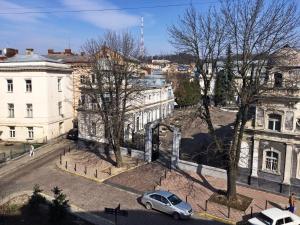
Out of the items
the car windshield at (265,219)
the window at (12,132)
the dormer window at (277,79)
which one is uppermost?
the dormer window at (277,79)

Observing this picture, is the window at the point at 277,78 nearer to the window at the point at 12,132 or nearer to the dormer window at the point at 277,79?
the dormer window at the point at 277,79

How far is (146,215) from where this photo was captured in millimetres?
22328

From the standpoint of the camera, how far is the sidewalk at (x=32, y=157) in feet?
106

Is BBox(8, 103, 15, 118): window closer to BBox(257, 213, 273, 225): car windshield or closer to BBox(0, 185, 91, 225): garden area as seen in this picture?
BBox(0, 185, 91, 225): garden area

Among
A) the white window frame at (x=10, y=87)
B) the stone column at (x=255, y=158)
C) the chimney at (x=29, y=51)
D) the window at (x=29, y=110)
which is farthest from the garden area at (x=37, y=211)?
the chimney at (x=29, y=51)

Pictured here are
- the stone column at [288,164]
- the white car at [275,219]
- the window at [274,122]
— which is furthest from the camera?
the window at [274,122]

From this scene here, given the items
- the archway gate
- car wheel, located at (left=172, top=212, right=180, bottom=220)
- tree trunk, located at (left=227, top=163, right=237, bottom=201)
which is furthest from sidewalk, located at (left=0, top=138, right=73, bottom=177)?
tree trunk, located at (left=227, top=163, right=237, bottom=201)

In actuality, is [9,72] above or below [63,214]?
above

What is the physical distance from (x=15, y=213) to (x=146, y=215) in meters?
8.74

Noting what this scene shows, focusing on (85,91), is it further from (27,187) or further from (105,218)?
(105,218)

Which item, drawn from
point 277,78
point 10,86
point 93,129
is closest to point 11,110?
point 10,86

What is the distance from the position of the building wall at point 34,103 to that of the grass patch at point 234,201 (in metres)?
26.4

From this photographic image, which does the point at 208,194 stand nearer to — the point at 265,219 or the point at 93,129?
the point at 265,219

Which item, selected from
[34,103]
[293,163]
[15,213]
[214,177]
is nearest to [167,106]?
[34,103]
